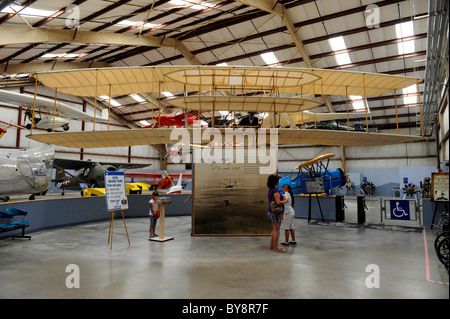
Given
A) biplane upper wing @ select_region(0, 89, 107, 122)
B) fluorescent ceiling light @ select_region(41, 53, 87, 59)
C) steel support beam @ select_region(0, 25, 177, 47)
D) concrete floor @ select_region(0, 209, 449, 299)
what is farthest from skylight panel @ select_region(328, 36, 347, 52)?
fluorescent ceiling light @ select_region(41, 53, 87, 59)

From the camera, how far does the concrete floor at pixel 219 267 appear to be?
3799 mm

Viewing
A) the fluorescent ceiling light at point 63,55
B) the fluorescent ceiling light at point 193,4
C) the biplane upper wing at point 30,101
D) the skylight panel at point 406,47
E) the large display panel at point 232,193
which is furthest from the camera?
the fluorescent ceiling light at point 63,55

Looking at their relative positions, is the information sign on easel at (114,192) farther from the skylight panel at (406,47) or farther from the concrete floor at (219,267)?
the skylight panel at (406,47)

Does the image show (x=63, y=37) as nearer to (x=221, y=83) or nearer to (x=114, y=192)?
(x=221, y=83)

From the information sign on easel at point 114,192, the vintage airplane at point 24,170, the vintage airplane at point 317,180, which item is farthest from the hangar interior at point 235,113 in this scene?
the vintage airplane at point 317,180

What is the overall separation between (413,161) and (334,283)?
90.5 feet

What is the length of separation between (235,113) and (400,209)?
7183 mm

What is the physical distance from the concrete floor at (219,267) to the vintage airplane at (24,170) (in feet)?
10.9

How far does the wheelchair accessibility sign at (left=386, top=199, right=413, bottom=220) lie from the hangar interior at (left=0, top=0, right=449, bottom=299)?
2.11 ft

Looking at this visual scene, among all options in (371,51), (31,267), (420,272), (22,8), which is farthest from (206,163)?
(371,51)

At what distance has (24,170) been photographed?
10258mm

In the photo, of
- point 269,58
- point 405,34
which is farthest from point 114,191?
point 405,34

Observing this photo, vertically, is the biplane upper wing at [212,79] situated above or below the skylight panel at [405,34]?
below

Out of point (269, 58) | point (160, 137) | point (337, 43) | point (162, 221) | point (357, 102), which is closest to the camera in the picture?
point (162, 221)
